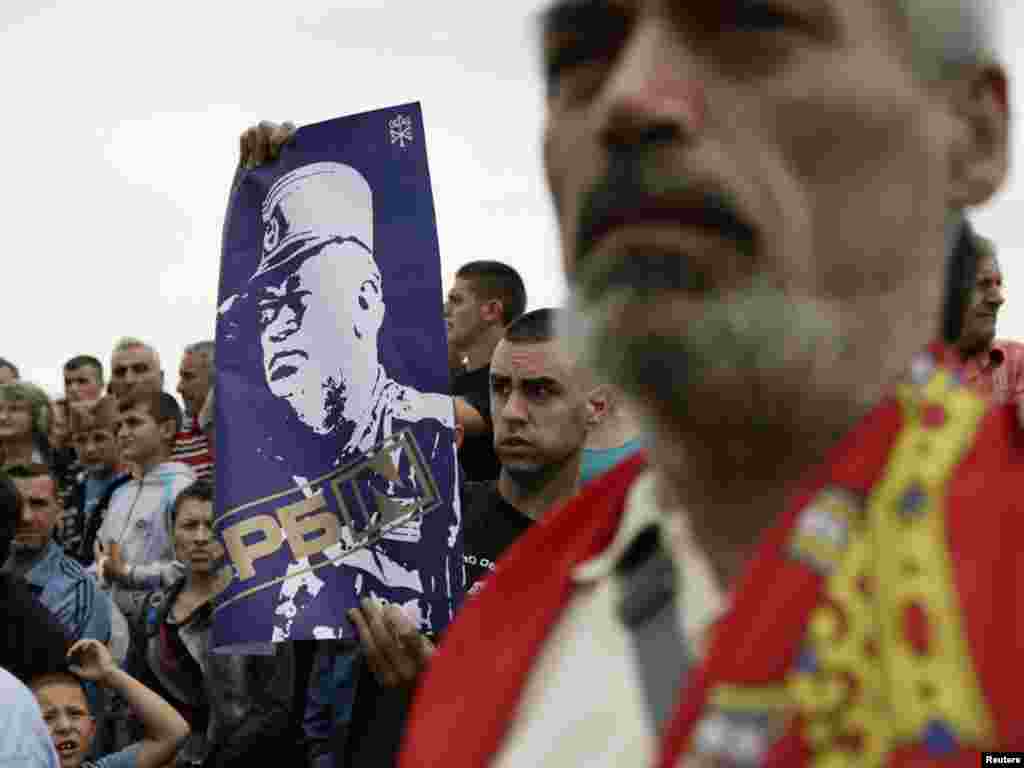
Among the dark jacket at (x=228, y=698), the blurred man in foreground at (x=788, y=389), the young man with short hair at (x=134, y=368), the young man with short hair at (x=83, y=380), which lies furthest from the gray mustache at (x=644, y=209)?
the young man with short hair at (x=83, y=380)

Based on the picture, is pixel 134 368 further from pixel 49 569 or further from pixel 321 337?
pixel 321 337

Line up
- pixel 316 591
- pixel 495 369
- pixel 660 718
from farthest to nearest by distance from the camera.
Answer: pixel 495 369, pixel 316 591, pixel 660 718

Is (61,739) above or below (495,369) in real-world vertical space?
below

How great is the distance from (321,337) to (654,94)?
2489 mm

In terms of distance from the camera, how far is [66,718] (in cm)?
507

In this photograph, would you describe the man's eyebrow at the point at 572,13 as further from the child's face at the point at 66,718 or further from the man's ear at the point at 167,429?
the man's ear at the point at 167,429

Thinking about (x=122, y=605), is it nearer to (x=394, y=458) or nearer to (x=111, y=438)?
(x=111, y=438)

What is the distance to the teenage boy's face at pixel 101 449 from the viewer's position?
24.4 ft

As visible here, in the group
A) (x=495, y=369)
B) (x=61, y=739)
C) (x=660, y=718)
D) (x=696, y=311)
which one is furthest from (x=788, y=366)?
(x=61, y=739)

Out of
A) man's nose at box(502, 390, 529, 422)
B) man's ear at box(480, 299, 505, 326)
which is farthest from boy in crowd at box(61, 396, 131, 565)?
man's nose at box(502, 390, 529, 422)

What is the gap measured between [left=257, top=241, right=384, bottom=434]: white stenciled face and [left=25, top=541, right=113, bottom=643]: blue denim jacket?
2.68 m

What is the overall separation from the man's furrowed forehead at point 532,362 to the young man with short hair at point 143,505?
2.31 metres

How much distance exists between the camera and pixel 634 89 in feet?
4.22

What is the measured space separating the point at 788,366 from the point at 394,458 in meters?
2.45
